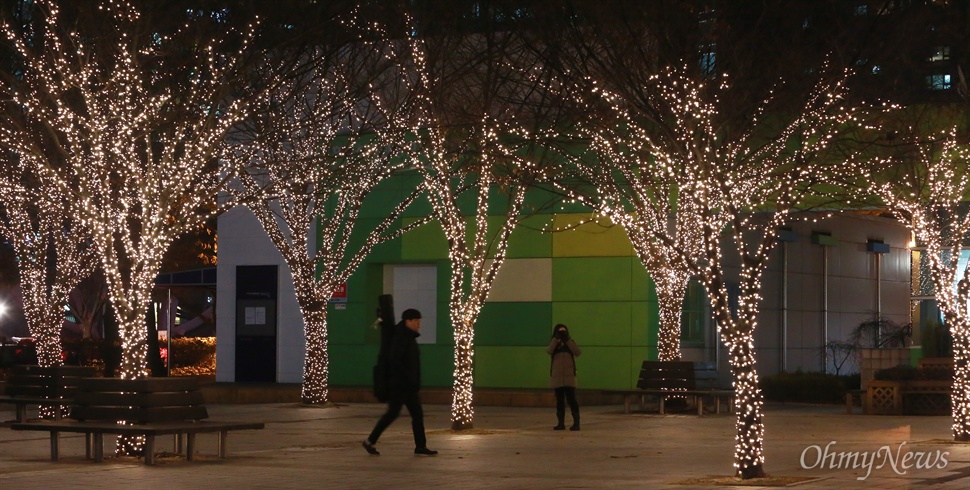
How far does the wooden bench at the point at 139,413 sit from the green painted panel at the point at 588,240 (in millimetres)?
15758

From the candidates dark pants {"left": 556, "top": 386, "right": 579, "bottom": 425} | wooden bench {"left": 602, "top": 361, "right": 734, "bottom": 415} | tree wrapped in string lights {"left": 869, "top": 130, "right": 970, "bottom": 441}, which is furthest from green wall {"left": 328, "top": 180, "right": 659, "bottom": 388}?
tree wrapped in string lights {"left": 869, "top": 130, "right": 970, "bottom": 441}

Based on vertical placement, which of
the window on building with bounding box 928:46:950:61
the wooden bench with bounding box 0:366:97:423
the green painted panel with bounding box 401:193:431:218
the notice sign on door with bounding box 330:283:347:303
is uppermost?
the window on building with bounding box 928:46:950:61

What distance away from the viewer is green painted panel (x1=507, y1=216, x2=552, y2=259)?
1292 inches

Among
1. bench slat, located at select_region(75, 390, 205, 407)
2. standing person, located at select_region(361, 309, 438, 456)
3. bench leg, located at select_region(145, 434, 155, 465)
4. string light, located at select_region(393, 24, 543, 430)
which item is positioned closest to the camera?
bench leg, located at select_region(145, 434, 155, 465)

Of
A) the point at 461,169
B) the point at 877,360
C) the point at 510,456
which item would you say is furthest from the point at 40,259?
the point at 877,360

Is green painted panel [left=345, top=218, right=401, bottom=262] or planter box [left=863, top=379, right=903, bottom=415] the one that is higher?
green painted panel [left=345, top=218, right=401, bottom=262]

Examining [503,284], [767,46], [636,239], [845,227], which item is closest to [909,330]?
[845,227]

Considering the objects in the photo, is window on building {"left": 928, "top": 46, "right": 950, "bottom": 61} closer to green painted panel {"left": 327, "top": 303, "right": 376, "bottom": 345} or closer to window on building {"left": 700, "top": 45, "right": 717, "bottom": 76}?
window on building {"left": 700, "top": 45, "right": 717, "bottom": 76}

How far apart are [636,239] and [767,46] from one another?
391 inches

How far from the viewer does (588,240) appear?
32.3m

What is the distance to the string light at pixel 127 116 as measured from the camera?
16.8 metres

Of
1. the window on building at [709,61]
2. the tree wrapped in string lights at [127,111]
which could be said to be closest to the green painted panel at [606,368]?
the window on building at [709,61]

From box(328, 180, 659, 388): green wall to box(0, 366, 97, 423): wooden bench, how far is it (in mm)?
10771

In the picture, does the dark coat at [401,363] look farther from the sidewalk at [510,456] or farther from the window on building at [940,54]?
the window on building at [940,54]
